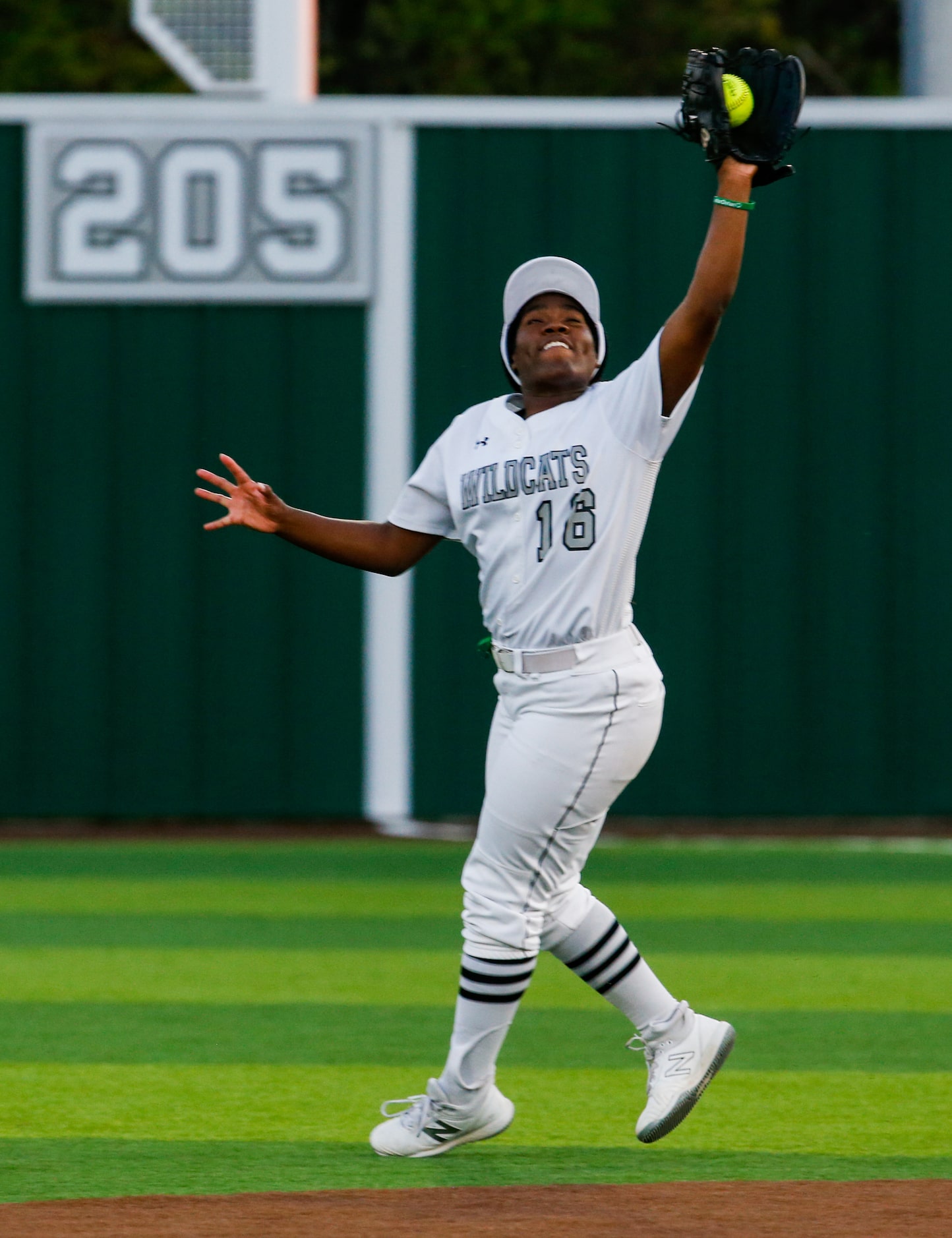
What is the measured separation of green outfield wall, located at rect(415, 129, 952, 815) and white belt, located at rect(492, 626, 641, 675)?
7.23 meters

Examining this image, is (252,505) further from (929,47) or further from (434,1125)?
(929,47)

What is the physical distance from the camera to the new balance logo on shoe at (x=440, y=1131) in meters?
4.57

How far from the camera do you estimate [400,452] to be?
11.8 m

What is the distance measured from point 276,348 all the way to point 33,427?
5.10 ft

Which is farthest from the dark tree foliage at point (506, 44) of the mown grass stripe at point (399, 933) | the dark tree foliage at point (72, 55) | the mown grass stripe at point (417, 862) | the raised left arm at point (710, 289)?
the raised left arm at point (710, 289)

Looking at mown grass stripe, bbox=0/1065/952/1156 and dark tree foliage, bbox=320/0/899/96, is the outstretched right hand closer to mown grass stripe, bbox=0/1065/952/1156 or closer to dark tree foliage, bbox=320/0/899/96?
mown grass stripe, bbox=0/1065/952/1156

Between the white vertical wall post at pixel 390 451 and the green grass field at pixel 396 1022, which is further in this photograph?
the white vertical wall post at pixel 390 451

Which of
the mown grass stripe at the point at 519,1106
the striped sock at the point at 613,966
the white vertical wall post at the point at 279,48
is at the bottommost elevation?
the mown grass stripe at the point at 519,1106

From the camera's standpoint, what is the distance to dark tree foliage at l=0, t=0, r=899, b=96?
89.1 feet

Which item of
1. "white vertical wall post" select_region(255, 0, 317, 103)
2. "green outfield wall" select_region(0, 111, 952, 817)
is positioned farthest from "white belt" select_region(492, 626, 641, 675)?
"white vertical wall post" select_region(255, 0, 317, 103)

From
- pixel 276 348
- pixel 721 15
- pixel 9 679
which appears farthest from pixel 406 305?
pixel 721 15

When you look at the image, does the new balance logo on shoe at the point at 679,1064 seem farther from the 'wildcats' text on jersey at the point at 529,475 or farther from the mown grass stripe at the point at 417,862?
the mown grass stripe at the point at 417,862

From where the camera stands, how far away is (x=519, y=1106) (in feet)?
16.9

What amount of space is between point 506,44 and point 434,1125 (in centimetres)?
2637
